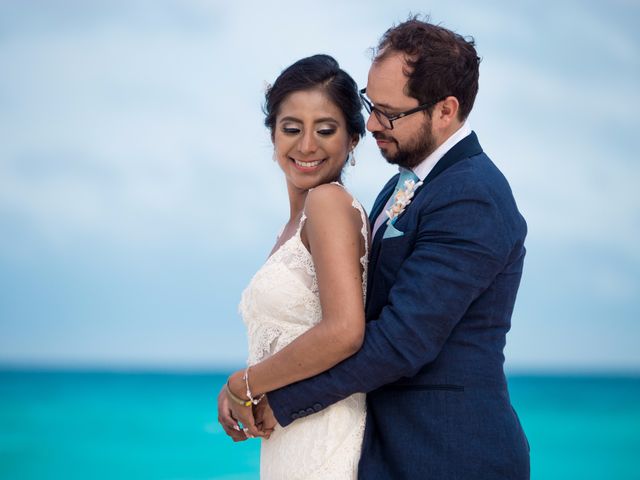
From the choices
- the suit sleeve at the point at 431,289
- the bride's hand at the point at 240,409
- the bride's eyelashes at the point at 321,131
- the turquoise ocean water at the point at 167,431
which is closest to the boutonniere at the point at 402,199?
the suit sleeve at the point at 431,289

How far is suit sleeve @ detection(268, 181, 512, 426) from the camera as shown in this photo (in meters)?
2.19

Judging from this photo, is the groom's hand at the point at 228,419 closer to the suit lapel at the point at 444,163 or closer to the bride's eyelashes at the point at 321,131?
the suit lapel at the point at 444,163

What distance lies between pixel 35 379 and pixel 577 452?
32.2ft

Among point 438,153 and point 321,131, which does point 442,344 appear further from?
point 321,131

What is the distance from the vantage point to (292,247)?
255 centimetres

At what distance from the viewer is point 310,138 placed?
271 cm

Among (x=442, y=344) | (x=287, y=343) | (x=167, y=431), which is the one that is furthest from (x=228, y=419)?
(x=167, y=431)

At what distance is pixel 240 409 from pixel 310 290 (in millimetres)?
370

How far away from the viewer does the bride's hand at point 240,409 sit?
2.43 meters

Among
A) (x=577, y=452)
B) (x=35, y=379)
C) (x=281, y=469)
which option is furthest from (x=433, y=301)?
(x=35, y=379)

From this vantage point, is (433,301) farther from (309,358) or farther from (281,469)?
(281,469)

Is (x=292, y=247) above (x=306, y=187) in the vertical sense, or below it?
below

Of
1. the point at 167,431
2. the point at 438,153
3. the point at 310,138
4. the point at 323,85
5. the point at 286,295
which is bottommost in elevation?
the point at 286,295

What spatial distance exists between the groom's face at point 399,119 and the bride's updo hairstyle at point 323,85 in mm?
228
